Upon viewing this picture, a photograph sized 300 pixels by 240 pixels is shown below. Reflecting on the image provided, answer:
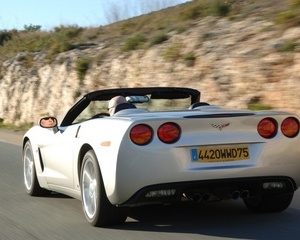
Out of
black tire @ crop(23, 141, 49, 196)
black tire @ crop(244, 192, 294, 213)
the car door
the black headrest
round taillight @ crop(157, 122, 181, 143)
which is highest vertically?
the black headrest

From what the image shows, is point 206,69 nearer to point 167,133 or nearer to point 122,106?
point 122,106

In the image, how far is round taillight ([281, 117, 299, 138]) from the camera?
262 inches

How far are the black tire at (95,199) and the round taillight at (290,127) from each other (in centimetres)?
165

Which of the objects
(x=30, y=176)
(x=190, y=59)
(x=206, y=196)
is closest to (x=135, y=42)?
(x=190, y=59)

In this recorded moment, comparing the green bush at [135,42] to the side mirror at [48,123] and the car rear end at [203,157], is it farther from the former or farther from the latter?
the car rear end at [203,157]

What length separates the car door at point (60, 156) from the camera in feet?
24.5

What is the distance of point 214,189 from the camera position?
6.50 metres

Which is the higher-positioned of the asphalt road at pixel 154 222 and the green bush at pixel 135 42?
the green bush at pixel 135 42

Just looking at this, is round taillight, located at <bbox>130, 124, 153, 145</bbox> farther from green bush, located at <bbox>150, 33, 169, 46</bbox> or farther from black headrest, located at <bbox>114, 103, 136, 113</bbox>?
green bush, located at <bbox>150, 33, 169, 46</bbox>

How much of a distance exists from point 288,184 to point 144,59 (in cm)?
1534

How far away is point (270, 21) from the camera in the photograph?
17.6m

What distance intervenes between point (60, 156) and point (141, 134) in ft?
5.65

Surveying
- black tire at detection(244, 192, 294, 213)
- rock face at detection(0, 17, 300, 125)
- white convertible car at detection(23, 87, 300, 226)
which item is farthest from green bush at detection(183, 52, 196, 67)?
white convertible car at detection(23, 87, 300, 226)

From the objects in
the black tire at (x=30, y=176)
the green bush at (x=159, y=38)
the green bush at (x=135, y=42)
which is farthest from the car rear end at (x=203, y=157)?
the green bush at (x=135, y=42)
